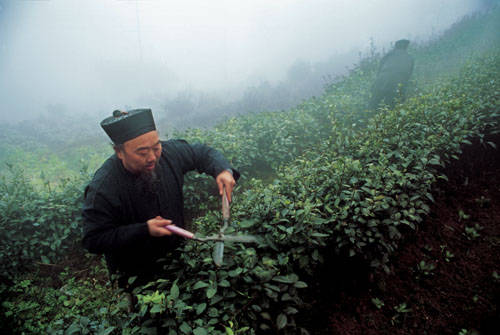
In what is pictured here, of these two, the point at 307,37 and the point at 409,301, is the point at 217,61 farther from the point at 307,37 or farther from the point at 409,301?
the point at 409,301

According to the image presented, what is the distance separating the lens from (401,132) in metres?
3.08

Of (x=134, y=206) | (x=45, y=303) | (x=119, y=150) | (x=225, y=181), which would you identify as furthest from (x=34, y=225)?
(x=225, y=181)

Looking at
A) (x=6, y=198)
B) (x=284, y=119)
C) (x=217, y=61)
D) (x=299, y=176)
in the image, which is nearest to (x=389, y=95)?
(x=284, y=119)

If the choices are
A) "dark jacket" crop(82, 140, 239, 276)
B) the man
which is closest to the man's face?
the man

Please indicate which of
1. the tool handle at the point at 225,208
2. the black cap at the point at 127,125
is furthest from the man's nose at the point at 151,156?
the tool handle at the point at 225,208

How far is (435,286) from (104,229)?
3.01 m

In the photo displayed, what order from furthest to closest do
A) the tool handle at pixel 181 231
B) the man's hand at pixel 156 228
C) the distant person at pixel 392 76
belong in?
the distant person at pixel 392 76
the man's hand at pixel 156 228
the tool handle at pixel 181 231

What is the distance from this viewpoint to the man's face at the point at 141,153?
6.19 feet

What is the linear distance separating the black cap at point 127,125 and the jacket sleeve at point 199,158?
0.52 meters

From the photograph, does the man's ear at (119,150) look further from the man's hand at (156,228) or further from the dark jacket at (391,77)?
the dark jacket at (391,77)

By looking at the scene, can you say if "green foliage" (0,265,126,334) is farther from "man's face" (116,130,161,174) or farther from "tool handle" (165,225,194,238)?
"man's face" (116,130,161,174)

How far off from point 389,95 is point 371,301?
20.0 ft

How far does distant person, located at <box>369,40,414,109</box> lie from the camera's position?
657cm

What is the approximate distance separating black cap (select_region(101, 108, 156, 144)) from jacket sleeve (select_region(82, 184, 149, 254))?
483mm
